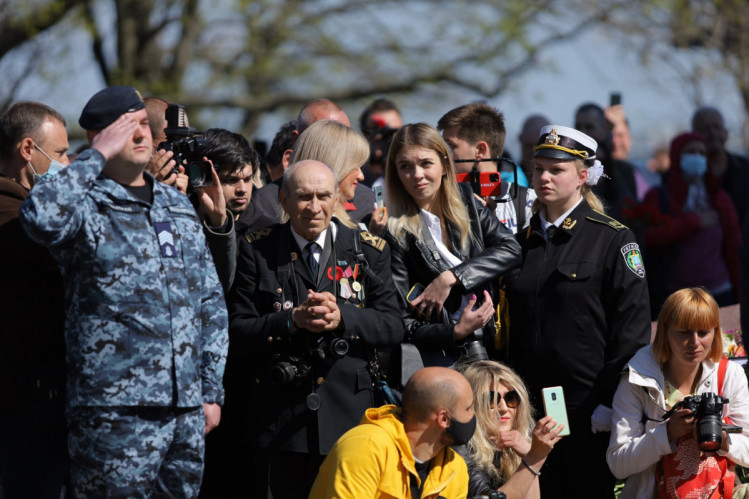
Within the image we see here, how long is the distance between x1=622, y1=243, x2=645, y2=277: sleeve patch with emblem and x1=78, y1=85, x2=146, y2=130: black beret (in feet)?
7.95

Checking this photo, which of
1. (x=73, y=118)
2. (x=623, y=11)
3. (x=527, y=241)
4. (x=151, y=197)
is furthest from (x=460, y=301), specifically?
(x=623, y=11)

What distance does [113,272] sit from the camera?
3924mm

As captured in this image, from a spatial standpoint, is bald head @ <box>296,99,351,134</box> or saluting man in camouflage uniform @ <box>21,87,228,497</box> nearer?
saluting man in camouflage uniform @ <box>21,87,228,497</box>

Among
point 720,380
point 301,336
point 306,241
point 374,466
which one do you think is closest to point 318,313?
point 301,336

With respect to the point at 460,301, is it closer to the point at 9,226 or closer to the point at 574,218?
the point at 574,218

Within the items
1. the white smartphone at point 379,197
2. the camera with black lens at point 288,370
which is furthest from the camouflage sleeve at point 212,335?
the white smartphone at point 379,197

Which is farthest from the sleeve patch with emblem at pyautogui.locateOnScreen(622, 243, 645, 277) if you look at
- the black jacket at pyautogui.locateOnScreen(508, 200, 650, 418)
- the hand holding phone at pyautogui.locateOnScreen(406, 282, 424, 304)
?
the hand holding phone at pyautogui.locateOnScreen(406, 282, 424, 304)

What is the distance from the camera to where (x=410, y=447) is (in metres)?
4.38

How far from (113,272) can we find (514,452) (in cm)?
212

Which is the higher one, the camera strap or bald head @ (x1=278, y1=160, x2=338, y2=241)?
bald head @ (x1=278, y1=160, x2=338, y2=241)

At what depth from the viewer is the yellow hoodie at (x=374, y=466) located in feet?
13.8

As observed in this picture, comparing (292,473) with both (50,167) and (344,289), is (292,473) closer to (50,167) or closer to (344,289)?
(344,289)

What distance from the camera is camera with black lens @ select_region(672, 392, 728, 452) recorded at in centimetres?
471

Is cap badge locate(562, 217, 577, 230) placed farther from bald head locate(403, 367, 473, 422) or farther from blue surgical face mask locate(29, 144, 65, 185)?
blue surgical face mask locate(29, 144, 65, 185)
